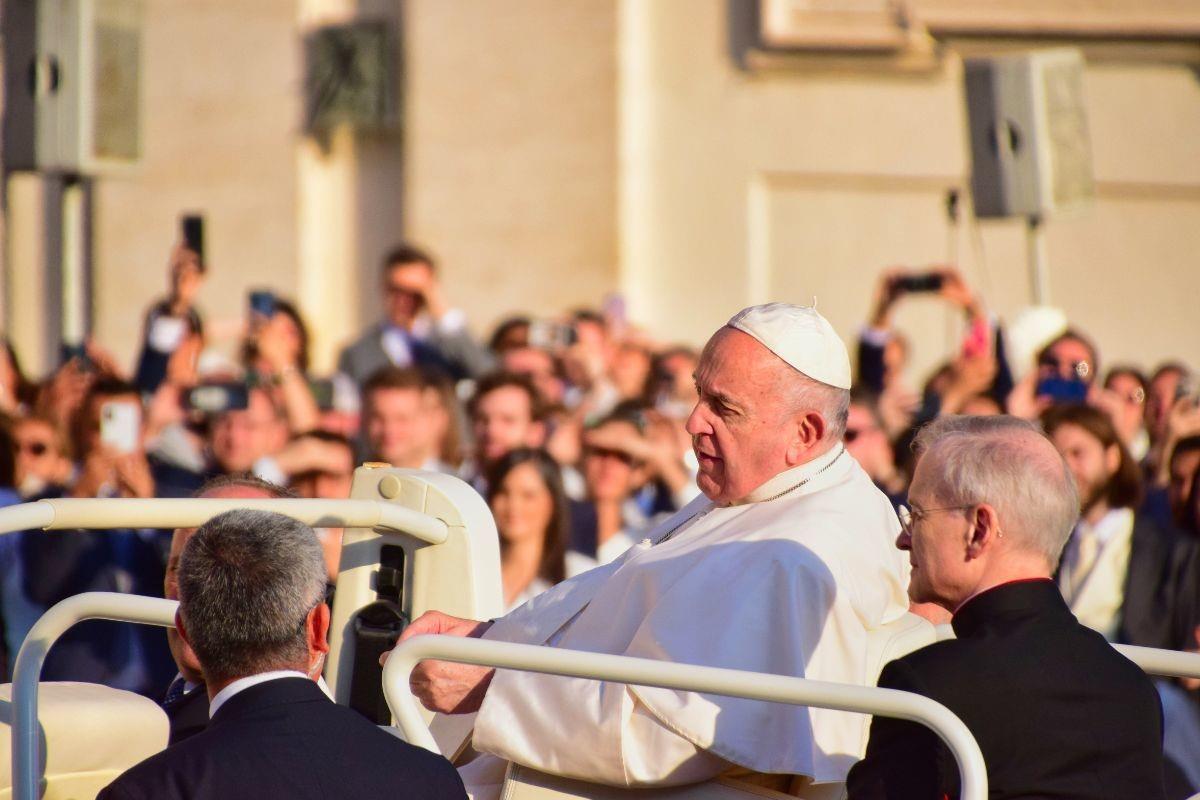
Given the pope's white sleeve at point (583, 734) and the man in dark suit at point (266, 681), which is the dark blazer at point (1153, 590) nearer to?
the pope's white sleeve at point (583, 734)

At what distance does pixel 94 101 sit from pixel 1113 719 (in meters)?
6.83

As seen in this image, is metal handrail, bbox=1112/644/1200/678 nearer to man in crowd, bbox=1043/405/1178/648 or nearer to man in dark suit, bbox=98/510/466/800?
man in dark suit, bbox=98/510/466/800

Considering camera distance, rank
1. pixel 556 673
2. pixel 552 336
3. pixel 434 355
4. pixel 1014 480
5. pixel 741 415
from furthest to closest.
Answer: pixel 552 336
pixel 434 355
pixel 741 415
pixel 1014 480
pixel 556 673

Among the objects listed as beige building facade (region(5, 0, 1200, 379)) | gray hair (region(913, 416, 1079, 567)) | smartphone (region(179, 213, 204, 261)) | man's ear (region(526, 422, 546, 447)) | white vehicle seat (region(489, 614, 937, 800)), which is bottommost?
white vehicle seat (region(489, 614, 937, 800))

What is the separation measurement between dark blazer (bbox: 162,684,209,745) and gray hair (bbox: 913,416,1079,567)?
141 centimetres

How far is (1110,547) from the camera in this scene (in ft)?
20.4

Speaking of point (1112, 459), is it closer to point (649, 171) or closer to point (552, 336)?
point (552, 336)

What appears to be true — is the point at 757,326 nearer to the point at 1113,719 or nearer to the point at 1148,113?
the point at 1113,719

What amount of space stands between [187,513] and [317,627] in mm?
554

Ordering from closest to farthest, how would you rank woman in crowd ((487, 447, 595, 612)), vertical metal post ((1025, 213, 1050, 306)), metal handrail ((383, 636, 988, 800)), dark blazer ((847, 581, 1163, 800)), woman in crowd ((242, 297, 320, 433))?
metal handrail ((383, 636, 988, 800)), dark blazer ((847, 581, 1163, 800)), woman in crowd ((487, 447, 595, 612)), woman in crowd ((242, 297, 320, 433)), vertical metal post ((1025, 213, 1050, 306))

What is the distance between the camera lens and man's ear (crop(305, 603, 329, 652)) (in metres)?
2.73

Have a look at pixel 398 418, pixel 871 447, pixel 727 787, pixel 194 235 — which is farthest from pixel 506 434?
pixel 727 787

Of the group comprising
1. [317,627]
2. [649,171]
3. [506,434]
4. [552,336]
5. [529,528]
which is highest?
[649,171]

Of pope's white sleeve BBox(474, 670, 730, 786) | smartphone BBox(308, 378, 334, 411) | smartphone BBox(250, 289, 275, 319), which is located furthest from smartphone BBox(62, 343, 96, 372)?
pope's white sleeve BBox(474, 670, 730, 786)
